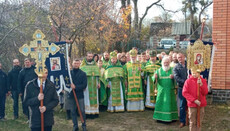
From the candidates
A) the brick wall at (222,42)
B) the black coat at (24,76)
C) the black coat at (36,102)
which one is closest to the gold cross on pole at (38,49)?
the black coat at (36,102)

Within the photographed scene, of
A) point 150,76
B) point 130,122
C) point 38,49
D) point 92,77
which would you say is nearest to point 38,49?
point 38,49

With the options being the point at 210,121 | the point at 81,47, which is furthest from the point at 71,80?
the point at 81,47

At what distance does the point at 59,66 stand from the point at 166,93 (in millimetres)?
2825

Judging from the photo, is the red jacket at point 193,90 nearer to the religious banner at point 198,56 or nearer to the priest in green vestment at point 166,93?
the religious banner at point 198,56

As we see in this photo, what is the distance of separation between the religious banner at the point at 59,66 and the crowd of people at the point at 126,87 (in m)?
0.27

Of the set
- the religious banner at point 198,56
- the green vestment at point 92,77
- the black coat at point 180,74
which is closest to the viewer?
the religious banner at point 198,56

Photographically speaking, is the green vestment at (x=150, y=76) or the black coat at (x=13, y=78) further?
the green vestment at (x=150, y=76)

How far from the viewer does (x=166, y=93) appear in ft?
21.8

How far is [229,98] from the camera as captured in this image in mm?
8469

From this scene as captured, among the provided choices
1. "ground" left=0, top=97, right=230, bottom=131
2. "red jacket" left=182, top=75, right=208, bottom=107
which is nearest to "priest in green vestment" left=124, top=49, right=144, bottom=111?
"ground" left=0, top=97, right=230, bottom=131

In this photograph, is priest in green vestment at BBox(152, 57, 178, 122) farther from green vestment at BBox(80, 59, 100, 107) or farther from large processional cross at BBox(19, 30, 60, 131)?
large processional cross at BBox(19, 30, 60, 131)

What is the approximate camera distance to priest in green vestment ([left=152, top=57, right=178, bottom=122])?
6.60m

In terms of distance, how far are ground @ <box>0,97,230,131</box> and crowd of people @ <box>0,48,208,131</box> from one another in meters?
0.25

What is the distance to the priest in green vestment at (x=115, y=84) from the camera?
Result: 314 inches
